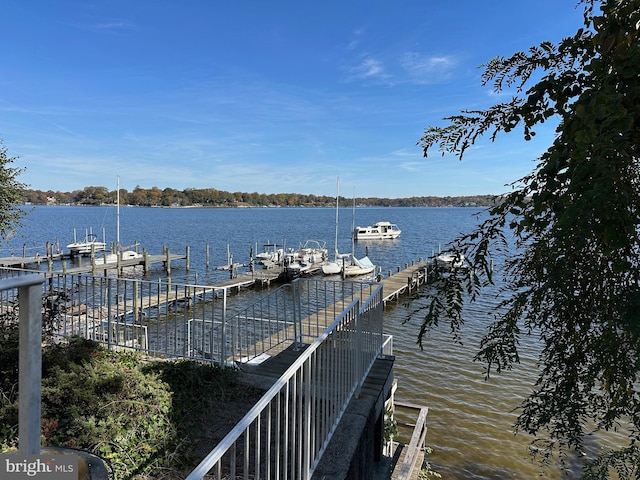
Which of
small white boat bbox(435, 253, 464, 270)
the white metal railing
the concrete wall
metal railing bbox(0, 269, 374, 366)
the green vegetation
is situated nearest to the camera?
small white boat bbox(435, 253, 464, 270)

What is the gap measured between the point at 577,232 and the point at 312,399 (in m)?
2.49

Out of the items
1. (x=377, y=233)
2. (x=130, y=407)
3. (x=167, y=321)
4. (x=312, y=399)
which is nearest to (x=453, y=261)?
(x=312, y=399)

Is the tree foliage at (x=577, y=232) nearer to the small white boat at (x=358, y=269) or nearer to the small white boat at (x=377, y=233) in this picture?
the small white boat at (x=358, y=269)

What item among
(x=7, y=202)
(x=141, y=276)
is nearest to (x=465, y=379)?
(x=7, y=202)

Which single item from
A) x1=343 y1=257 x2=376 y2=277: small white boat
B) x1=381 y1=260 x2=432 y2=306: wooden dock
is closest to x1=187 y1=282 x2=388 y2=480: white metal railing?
x1=381 y1=260 x2=432 y2=306: wooden dock

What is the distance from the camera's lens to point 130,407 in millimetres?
4457

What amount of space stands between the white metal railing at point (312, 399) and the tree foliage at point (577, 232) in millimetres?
1190

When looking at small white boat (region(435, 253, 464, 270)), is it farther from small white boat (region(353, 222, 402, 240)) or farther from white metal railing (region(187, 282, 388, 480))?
small white boat (region(353, 222, 402, 240))

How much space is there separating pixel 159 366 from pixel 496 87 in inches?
207

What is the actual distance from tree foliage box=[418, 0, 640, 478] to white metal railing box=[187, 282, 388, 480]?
119cm

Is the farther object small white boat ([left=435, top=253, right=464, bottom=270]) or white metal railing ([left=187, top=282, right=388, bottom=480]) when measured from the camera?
white metal railing ([left=187, top=282, right=388, bottom=480])

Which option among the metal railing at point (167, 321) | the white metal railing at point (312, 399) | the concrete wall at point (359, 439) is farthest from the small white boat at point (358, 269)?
the white metal railing at point (312, 399)

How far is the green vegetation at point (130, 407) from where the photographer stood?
3.93 m

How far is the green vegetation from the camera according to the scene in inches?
155
